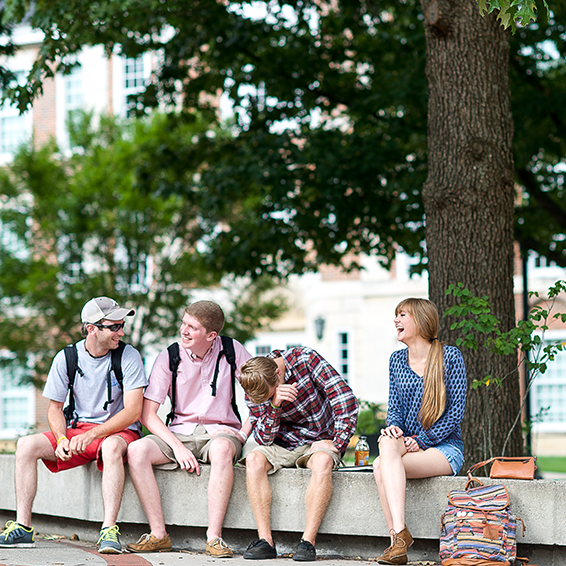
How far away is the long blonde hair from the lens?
5.14m

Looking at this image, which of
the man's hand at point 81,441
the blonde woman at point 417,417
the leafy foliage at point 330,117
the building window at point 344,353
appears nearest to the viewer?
the blonde woman at point 417,417

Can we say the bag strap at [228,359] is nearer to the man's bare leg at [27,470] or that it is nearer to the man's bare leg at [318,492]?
the man's bare leg at [318,492]

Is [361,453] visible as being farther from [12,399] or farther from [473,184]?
[12,399]

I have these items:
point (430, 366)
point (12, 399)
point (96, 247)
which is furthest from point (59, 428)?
point (12, 399)

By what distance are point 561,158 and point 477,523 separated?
8.42 metres

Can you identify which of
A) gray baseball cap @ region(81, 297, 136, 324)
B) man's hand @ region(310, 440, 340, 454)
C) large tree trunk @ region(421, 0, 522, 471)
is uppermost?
large tree trunk @ region(421, 0, 522, 471)

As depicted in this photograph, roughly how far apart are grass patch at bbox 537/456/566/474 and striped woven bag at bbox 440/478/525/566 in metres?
12.5

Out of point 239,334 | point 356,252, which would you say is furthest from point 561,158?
point 239,334

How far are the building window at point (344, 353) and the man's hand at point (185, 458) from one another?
18304 millimetres

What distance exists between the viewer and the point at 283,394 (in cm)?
524

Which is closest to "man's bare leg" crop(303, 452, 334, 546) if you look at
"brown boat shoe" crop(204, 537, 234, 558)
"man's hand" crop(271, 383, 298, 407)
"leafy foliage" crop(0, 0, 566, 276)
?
"man's hand" crop(271, 383, 298, 407)

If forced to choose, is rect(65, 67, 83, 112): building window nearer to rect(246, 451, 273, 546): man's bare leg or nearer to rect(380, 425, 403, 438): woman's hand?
rect(246, 451, 273, 546): man's bare leg

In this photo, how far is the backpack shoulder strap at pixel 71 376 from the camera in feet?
19.1

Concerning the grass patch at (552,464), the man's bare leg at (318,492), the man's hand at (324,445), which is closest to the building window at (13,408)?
the grass patch at (552,464)
